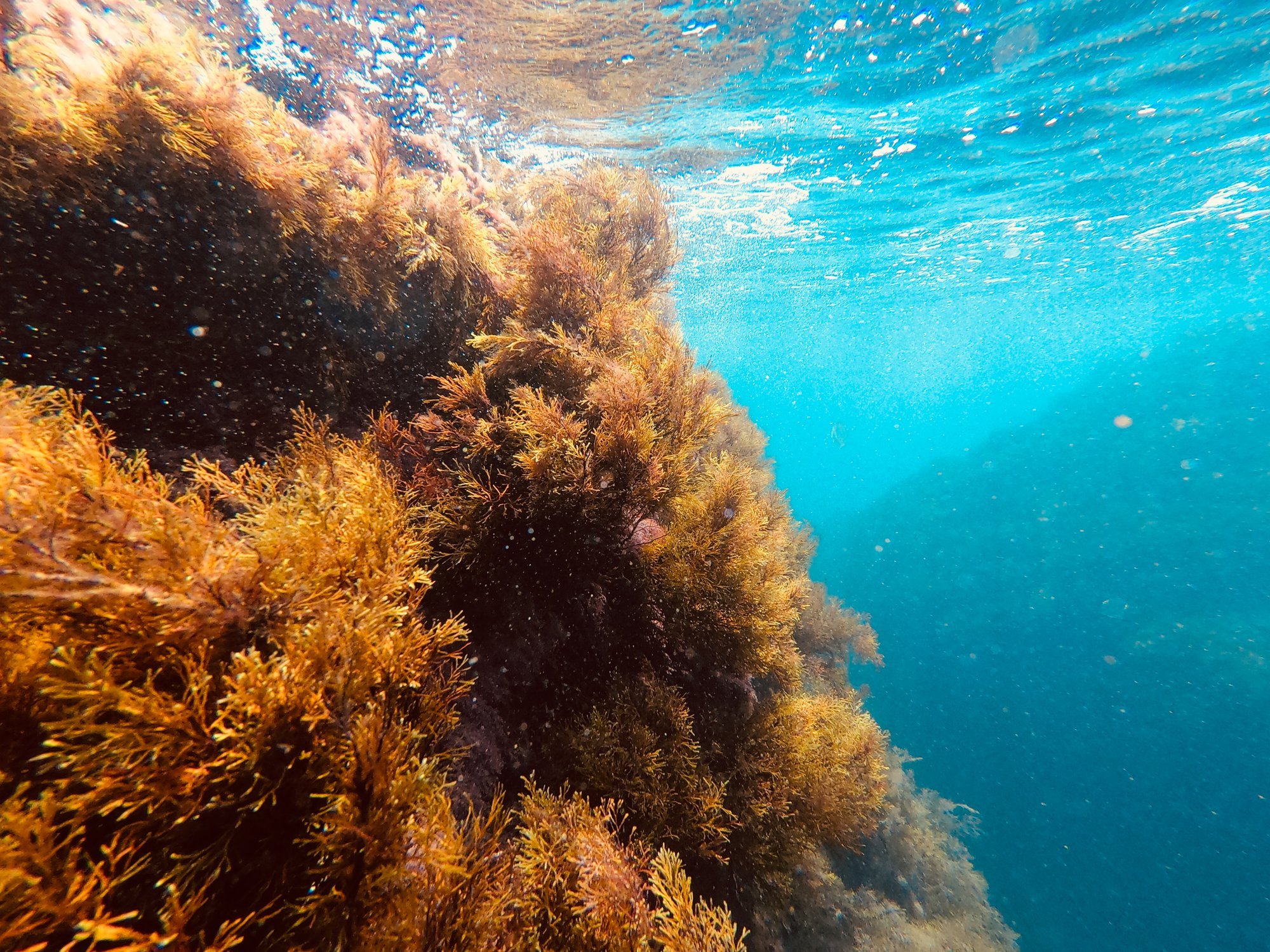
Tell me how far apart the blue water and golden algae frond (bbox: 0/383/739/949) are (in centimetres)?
1244

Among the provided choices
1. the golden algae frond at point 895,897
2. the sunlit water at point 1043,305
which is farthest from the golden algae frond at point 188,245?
the sunlit water at point 1043,305

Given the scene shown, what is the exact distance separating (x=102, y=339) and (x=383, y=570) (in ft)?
7.77

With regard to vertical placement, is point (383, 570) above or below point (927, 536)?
above

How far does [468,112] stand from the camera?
36.0 ft

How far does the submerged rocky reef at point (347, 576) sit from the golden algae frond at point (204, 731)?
1 centimetres

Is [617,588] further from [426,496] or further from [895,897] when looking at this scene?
[895,897]

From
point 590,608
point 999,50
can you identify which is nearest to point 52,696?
point 590,608

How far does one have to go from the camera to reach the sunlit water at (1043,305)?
993 centimetres

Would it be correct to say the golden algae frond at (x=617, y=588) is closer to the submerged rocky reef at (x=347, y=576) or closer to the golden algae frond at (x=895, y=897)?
the submerged rocky reef at (x=347, y=576)

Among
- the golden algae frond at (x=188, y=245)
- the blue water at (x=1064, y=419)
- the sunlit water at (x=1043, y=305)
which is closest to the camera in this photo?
the golden algae frond at (x=188, y=245)

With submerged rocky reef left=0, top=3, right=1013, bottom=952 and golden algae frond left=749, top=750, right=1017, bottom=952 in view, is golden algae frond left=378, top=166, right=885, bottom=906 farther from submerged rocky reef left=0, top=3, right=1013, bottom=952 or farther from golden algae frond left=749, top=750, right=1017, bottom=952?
golden algae frond left=749, top=750, right=1017, bottom=952

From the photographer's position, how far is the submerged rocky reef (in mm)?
1552

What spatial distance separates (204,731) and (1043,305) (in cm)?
5115

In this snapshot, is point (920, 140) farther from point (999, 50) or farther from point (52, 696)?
point (52, 696)
